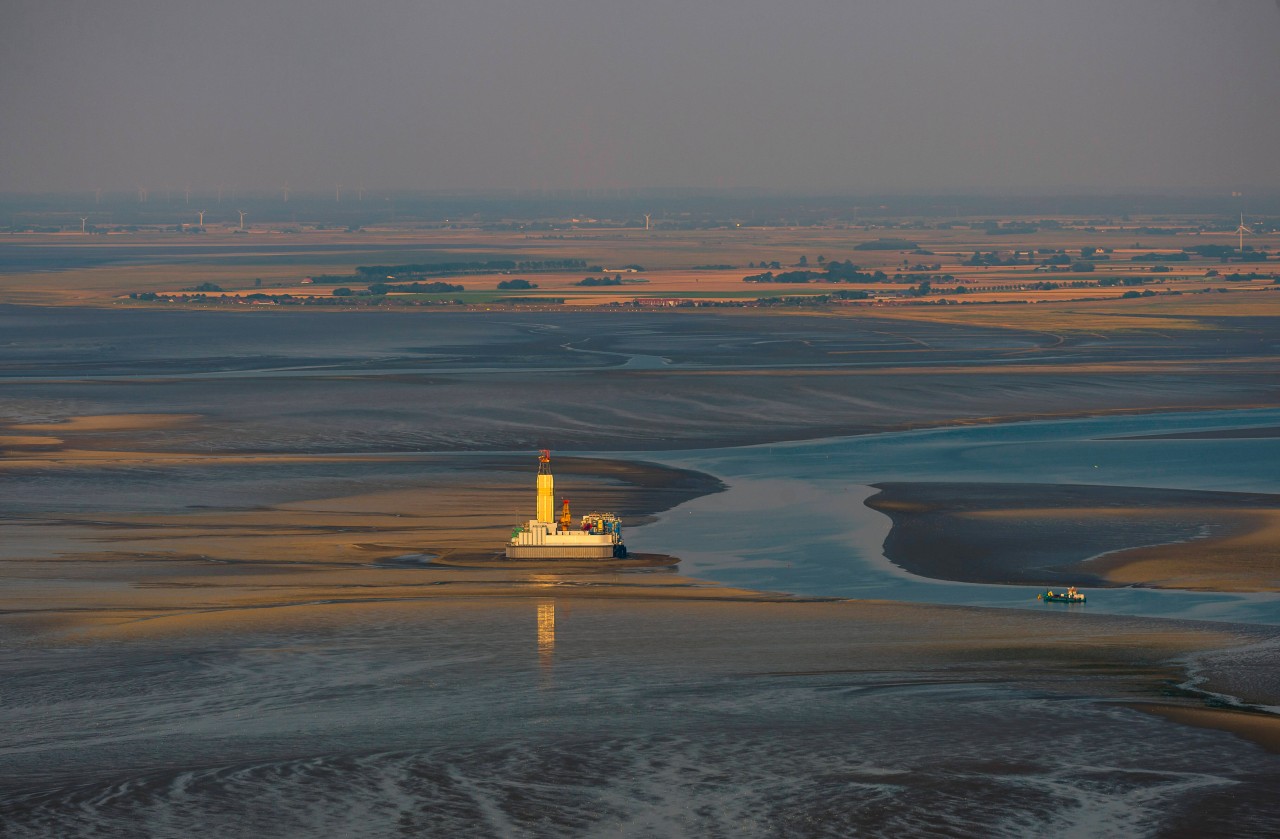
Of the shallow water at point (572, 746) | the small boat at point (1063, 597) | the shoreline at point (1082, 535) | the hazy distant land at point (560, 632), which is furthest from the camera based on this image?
the shoreline at point (1082, 535)

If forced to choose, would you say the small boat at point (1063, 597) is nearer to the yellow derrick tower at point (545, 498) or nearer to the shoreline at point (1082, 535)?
the shoreline at point (1082, 535)

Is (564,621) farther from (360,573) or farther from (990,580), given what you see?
(990,580)

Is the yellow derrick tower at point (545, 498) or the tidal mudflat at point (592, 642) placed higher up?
the yellow derrick tower at point (545, 498)

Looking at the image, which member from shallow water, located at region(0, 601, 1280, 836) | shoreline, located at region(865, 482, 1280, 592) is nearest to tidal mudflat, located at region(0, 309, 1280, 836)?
shallow water, located at region(0, 601, 1280, 836)

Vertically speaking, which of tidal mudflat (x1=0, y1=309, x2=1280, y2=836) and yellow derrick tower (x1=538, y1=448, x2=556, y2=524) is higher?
yellow derrick tower (x1=538, y1=448, x2=556, y2=524)

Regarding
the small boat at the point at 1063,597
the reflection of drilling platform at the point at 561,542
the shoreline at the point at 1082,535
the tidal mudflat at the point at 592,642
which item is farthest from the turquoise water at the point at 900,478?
the reflection of drilling platform at the point at 561,542

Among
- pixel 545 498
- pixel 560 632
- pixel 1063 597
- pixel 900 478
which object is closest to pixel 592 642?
pixel 560 632

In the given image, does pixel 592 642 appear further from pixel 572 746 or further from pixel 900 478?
pixel 900 478

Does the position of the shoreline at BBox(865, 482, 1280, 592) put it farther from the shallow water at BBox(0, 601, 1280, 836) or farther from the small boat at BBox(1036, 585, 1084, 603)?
the shallow water at BBox(0, 601, 1280, 836)
